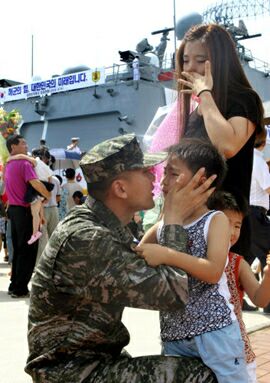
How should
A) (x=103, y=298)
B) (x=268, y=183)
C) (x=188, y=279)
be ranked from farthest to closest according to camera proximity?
(x=268, y=183) → (x=188, y=279) → (x=103, y=298)

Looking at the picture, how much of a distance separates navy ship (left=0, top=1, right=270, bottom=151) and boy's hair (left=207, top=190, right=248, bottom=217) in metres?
22.3

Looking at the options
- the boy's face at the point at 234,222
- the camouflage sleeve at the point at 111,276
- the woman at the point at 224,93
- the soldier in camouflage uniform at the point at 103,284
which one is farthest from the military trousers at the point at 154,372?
the woman at the point at 224,93

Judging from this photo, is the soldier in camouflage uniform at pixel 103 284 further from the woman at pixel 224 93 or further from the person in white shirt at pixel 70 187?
the person in white shirt at pixel 70 187

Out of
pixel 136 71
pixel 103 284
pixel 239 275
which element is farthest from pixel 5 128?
pixel 136 71

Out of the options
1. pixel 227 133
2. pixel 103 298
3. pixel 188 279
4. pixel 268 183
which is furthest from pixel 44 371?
pixel 268 183

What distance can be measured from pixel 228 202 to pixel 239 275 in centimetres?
43

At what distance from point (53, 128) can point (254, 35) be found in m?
12.9

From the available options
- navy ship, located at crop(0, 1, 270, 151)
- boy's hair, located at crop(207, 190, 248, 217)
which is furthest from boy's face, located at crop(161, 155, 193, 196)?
navy ship, located at crop(0, 1, 270, 151)

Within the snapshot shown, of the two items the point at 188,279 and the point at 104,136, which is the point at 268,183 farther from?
the point at 104,136

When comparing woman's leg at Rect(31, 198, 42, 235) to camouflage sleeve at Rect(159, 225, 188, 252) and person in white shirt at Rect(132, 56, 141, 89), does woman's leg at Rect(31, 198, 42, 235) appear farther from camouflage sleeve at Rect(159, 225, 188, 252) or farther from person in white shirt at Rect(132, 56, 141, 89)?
person in white shirt at Rect(132, 56, 141, 89)

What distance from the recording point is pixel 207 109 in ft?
7.10

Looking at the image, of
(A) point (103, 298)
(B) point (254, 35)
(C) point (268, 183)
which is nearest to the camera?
(A) point (103, 298)

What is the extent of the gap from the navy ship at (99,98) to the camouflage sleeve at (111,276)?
2285 cm

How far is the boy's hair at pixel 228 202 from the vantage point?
2285 millimetres
